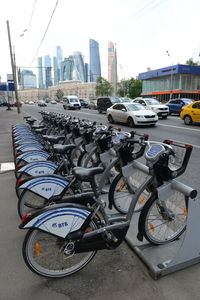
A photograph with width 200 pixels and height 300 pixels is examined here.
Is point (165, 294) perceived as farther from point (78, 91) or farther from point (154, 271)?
point (78, 91)

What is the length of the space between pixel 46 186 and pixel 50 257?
2.79 feet

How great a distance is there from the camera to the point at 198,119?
43.3 feet

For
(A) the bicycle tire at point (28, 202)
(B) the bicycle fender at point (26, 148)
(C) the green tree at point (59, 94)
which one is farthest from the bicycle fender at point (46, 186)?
(C) the green tree at point (59, 94)

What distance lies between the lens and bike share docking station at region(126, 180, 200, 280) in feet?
7.05

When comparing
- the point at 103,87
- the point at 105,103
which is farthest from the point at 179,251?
the point at 103,87

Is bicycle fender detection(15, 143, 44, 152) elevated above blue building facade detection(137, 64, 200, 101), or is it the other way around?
blue building facade detection(137, 64, 200, 101)

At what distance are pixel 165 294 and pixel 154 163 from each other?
1.19 m

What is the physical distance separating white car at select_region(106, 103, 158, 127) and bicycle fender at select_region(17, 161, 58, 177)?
10.3 m

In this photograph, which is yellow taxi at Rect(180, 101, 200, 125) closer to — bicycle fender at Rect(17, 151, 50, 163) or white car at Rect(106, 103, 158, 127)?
white car at Rect(106, 103, 158, 127)

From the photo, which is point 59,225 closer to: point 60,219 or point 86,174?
point 60,219

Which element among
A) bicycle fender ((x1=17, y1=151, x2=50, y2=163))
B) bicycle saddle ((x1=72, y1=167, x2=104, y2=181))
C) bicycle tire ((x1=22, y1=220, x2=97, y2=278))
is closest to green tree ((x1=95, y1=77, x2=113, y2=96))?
bicycle fender ((x1=17, y1=151, x2=50, y2=163))

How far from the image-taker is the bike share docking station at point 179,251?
2.15 metres

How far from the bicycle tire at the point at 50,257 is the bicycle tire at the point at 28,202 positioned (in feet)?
2.59

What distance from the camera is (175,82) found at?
50.2 m
